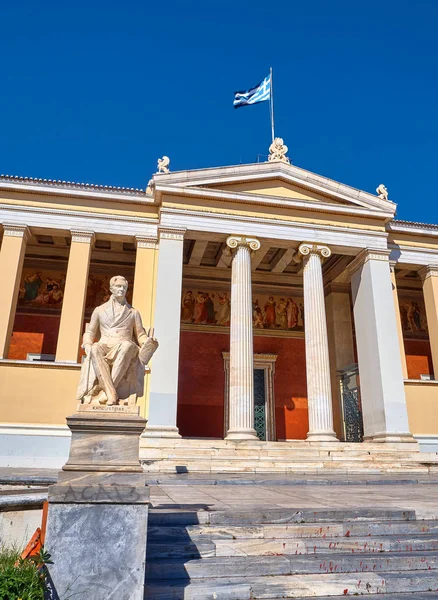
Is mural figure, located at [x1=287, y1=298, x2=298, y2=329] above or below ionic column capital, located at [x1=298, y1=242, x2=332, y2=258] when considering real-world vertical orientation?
below

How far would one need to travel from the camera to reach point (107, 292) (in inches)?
778

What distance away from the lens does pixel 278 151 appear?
17.7m

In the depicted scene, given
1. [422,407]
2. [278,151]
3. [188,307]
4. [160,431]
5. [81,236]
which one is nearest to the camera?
[160,431]

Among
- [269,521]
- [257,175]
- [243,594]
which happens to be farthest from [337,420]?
[243,594]

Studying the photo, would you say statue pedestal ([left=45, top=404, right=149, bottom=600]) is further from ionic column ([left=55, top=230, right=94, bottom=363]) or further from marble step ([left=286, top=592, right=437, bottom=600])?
ionic column ([left=55, top=230, right=94, bottom=363])

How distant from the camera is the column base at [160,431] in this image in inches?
516

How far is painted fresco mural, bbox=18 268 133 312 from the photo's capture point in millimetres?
19031

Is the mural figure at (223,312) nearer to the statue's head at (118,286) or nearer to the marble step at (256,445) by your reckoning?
the marble step at (256,445)

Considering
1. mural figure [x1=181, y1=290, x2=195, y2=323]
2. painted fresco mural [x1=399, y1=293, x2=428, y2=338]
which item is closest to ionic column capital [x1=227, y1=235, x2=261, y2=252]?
mural figure [x1=181, y1=290, x2=195, y2=323]

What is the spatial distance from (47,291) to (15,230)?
4202mm

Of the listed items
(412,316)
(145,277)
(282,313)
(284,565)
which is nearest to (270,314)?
(282,313)

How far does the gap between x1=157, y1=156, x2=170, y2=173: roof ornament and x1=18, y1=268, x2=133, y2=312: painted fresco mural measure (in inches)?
203

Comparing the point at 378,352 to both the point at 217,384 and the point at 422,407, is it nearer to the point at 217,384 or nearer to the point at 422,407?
the point at 422,407

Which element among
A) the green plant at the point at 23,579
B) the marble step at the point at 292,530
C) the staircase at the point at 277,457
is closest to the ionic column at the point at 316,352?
the staircase at the point at 277,457
